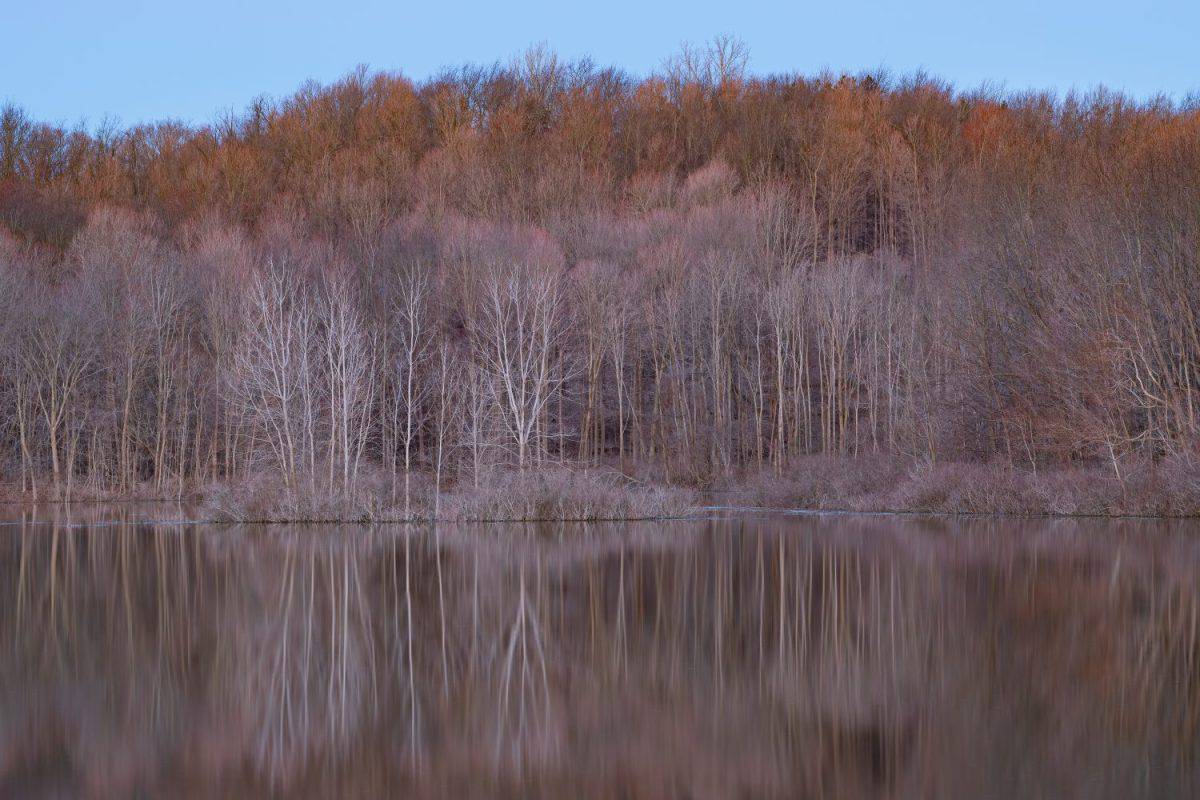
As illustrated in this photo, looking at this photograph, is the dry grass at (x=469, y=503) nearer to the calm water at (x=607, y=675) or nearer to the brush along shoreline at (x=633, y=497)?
the brush along shoreline at (x=633, y=497)

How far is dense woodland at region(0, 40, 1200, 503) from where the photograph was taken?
33.9 metres

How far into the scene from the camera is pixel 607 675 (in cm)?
1150

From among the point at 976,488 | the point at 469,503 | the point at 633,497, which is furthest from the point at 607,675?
the point at 976,488

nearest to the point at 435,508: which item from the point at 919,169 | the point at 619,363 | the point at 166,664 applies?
the point at 619,363

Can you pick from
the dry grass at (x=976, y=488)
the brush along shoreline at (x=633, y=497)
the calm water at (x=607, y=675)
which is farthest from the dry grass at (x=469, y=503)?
the calm water at (x=607, y=675)

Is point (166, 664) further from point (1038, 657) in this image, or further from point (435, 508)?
point (435, 508)

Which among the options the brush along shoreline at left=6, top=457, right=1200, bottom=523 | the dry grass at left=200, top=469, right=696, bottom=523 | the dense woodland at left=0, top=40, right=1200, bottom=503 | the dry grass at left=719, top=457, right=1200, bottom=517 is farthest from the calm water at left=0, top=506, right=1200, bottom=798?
the dense woodland at left=0, top=40, right=1200, bottom=503

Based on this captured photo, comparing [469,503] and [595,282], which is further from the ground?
[595,282]

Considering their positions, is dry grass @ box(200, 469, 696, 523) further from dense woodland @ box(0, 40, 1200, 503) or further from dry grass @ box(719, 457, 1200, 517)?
dry grass @ box(719, 457, 1200, 517)

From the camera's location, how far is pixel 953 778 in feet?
25.8

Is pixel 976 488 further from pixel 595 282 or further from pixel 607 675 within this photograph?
pixel 607 675

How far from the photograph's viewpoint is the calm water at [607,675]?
26.6 feet

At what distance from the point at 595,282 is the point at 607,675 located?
3530 centimetres

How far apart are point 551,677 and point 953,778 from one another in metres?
4.53
